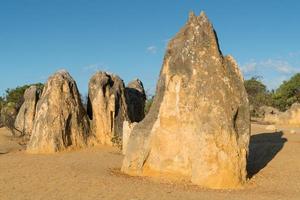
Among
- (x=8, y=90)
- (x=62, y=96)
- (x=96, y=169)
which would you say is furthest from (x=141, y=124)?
(x=8, y=90)

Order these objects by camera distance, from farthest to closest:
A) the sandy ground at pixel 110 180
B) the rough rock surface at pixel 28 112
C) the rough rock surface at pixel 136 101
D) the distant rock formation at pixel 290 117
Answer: the distant rock formation at pixel 290 117 < the rough rock surface at pixel 28 112 < the rough rock surface at pixel 136 101 < the sandy ground at pixel 110 180

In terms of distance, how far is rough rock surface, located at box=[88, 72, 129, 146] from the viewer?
19.7 metres

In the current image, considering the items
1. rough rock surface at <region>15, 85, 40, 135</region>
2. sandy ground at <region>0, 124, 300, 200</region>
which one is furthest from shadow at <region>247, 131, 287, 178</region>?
rough rock surface at <region>15, 85, 40, 135</region>

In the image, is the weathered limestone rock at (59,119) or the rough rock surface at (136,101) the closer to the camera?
the weathered limestone rock at (59,119)

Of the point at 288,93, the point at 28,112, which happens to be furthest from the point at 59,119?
the point at 288,93

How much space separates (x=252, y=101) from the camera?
47906 mm

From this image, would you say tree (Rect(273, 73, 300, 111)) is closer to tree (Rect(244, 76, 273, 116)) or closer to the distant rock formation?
tree (Rect(244, 76, 273, 116))

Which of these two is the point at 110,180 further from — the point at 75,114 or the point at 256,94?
the point at 256,94

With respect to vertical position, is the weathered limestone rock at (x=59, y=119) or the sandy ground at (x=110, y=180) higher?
the weathered limestone rock at (x=59, y=119)

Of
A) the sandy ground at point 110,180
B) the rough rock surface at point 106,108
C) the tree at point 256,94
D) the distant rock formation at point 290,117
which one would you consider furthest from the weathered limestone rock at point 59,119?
the tree at point 256,94

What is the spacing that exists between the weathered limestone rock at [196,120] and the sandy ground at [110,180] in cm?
54

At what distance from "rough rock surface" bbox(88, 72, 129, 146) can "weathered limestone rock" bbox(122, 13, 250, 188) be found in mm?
7409

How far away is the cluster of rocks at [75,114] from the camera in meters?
17.4

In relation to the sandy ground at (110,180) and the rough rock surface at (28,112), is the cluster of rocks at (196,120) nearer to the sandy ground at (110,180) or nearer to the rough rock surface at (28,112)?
the sandy ground at (110,180)
